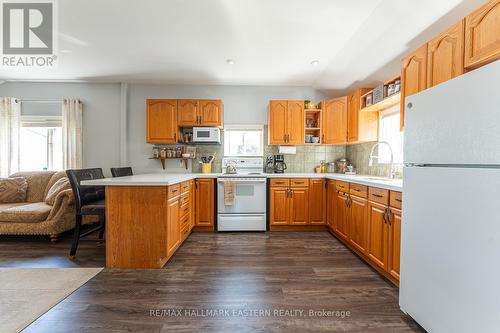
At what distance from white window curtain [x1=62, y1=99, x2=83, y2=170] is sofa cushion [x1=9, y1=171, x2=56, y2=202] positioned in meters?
0.33

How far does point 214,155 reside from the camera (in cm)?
407

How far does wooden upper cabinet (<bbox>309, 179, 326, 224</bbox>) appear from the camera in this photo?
3498 millimetres

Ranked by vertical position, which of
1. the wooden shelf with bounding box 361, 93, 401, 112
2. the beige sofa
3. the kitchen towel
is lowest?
the beige sofa

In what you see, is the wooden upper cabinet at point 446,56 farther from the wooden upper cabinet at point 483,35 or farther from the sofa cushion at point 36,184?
the sofa cushion at point 36,184

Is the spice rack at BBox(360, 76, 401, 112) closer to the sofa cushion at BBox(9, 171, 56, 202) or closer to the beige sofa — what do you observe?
the beige sofa

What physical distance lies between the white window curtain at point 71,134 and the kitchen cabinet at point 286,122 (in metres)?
3.43

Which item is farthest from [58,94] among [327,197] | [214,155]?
[327,197]

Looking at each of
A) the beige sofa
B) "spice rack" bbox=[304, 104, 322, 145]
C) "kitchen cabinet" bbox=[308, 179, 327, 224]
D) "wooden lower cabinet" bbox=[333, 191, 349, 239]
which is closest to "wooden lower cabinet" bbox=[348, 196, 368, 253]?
"wooden lower cabinet" bbox=[333, 191, 349, 239]

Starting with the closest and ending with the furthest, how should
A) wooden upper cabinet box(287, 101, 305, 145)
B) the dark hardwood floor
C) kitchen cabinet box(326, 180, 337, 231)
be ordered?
the dark hardwood floor < kitchen cabinet box(326, 180, 337, 231) < wooden upper cabinet box(287, 101, 305, 145)

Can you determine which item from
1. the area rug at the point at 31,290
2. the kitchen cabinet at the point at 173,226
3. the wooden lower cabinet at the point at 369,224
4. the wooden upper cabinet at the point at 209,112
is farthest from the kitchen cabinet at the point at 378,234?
the area rug at the point at 31,290

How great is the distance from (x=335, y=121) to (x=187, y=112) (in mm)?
2547

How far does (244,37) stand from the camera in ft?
8.23

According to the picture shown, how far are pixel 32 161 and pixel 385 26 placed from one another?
5.80m

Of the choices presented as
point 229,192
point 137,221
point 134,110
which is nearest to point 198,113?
point 134,110
